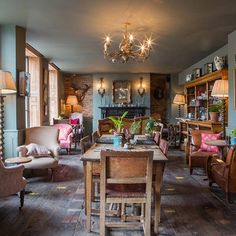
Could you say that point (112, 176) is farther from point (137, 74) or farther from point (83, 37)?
point (137, 74)

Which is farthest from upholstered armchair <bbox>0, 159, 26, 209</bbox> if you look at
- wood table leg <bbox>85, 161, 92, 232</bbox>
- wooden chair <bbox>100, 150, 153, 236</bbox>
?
wooden chair <bbox>100, 150, 153, 236</bbox>

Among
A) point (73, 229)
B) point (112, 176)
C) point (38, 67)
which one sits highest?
point (38, 67)

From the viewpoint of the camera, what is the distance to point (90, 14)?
4461 mm

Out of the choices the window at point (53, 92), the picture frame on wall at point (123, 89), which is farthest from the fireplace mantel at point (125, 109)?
the window at point (53, 92)

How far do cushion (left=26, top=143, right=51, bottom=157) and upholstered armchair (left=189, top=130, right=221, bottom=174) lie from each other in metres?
2.67

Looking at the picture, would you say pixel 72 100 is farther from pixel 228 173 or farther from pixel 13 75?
pixel 228 173

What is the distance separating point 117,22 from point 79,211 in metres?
3.09

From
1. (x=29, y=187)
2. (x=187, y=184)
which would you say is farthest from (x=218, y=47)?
(x=29, y=187)

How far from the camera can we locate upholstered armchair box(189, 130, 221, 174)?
533 centimetres

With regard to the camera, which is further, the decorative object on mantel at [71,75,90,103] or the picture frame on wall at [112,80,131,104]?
the decorative object on mantel at [71,75,90,103]

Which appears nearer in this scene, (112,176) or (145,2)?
(112,176)

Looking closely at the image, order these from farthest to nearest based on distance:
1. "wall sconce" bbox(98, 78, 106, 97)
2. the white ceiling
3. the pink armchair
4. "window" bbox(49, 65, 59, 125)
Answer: "wall sconce" bbox(98, 78, 106, 97) → "window" bbox(49, 65, 59, 125) → the pink armchair → the white ceiling

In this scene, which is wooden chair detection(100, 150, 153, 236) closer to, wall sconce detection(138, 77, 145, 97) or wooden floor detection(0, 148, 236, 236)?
wooden floor detection(0, 148, 236, 236)

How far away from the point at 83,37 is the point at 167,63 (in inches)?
158
